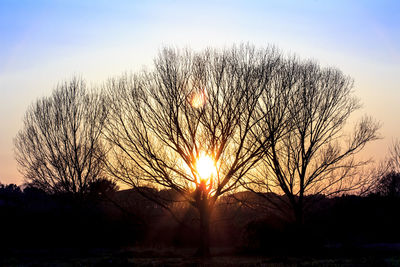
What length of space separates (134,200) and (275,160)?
12.5 m

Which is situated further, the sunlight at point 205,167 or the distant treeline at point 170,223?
the distant treeline at point 170,223

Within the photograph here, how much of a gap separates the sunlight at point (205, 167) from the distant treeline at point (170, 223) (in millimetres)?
5141

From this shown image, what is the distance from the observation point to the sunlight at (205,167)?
22.0 meters

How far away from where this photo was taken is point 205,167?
22.0 m

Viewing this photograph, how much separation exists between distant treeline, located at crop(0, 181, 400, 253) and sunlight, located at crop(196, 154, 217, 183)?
5141mm

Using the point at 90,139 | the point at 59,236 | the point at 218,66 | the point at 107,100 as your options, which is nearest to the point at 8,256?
the point at 59,236

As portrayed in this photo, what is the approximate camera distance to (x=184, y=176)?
22.2 metres

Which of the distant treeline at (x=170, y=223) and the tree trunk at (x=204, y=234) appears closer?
the tree trunk at (x=204, y=234)

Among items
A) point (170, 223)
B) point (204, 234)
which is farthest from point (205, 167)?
point (170, 223)

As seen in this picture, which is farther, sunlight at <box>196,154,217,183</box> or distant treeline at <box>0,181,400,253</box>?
distant treeline at <box>0,181,400,253</box>

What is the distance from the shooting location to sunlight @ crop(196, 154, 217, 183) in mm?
21953

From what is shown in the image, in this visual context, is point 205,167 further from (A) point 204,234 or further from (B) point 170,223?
(B) point 170,223

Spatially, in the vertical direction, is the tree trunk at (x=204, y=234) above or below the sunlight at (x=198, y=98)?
below

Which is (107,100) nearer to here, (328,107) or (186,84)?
(186,84)
